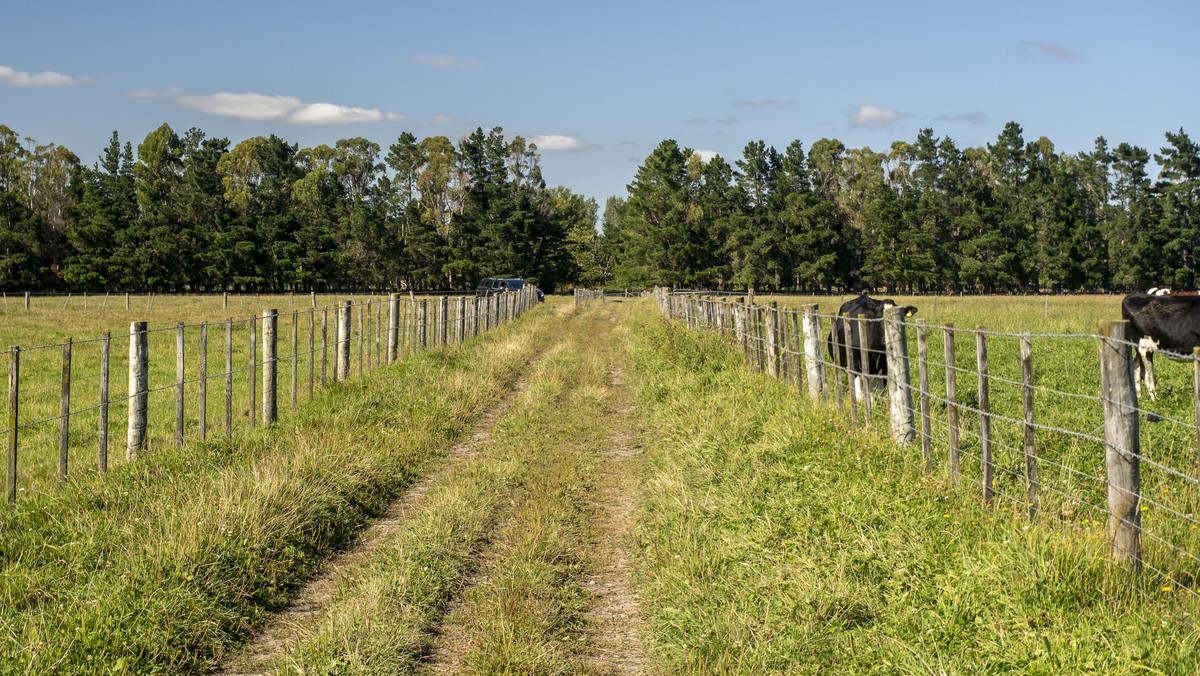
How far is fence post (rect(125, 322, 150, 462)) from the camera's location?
748cm

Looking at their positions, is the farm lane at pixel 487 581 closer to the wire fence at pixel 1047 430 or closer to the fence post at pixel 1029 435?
the wire fence at pixel 1047 430

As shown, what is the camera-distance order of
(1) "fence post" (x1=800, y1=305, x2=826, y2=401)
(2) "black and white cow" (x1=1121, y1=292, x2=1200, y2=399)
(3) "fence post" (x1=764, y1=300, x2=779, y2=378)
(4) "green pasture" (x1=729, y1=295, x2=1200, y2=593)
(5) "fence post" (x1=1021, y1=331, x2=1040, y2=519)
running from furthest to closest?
(2) "black and white cow" (x1=1121, y1=292, x2=1200, y2=399), (3) "fence post" (x1=764, y1=300, x2=779, y2=378), (1) "fence post" (x1=800, y1=305, x2=826, y2=401), (5) "fence post" (x1=1021, y1=331, x2=1040, y2=519), (4) "green pasture" (x1=729, y1=295, x2=1200, y2=593)

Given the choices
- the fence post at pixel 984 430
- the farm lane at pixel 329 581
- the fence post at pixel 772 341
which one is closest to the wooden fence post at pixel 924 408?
the fence post at pixel 984 430

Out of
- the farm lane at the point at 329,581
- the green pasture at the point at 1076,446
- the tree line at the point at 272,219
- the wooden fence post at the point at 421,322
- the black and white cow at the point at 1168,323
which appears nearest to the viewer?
the farm lane at the point at 329,581

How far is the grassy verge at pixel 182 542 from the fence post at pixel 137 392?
232 mm

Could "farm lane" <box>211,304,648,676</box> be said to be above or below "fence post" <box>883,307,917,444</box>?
below

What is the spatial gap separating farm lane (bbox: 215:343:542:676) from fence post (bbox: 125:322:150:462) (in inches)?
98.8

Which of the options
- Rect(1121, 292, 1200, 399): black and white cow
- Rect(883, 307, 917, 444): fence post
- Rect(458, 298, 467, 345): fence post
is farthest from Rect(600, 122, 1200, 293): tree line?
Rect(883, 307, 917, 444): fence post

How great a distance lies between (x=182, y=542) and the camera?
5.07m

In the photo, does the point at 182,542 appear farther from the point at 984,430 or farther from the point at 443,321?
the point at 443,321

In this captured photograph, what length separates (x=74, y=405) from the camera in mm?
12484

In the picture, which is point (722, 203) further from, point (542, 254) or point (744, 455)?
point (744, 455)

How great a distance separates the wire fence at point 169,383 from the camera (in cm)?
719

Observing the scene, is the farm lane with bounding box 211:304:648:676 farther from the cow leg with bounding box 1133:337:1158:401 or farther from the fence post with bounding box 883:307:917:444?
the cow leg with bounding box 1133:337:1158:401
